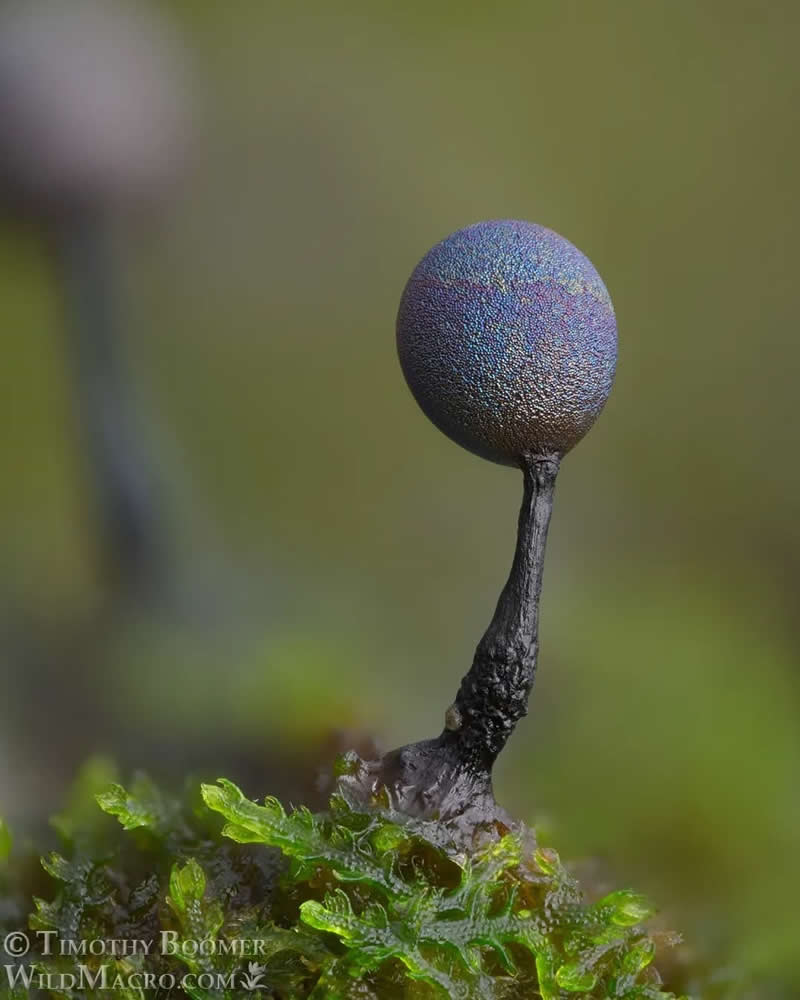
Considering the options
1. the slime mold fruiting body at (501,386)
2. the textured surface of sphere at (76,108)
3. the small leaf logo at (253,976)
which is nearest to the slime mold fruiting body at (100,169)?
the textured surface of sphere at (76,108)

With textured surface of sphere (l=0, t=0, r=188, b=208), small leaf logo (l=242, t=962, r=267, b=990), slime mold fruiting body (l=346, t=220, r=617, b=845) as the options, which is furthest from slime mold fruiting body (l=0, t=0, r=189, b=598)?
small leaf logo (l=242, t=962, r=267, b=990)

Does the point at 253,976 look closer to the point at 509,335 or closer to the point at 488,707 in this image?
the point at 488,707

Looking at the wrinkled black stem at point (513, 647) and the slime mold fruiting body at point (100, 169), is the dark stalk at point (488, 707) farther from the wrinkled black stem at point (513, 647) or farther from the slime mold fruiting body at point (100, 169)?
the slime mold fruiting body at point (100, 169)

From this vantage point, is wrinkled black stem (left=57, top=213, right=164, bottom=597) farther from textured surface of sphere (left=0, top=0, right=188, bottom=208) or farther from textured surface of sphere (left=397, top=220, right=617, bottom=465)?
textured surface of sphere (left=397, top=220, right=617, bottom=465)

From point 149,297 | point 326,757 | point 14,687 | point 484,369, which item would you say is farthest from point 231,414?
point 484,369

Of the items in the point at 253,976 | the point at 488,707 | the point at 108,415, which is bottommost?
the point at 253,976

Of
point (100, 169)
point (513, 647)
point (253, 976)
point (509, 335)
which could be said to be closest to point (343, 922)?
point (253, 976)

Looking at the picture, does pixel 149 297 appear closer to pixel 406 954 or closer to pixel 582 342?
pixel 582 342
